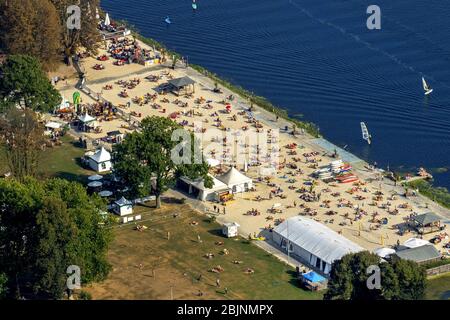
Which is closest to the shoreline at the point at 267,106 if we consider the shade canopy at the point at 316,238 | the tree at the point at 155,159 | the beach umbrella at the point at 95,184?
the shade canopy at the point at 316,238

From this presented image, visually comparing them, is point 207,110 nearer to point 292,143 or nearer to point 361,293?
point 292,143

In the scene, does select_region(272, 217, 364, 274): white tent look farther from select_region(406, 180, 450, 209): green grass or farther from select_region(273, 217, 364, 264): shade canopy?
select_region(406, 180, 450, 209): green grass

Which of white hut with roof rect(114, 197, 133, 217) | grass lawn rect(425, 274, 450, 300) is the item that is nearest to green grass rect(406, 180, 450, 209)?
grass lawn rect(425, 274, 450, 300)

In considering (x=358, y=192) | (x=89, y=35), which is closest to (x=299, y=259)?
(x=358, y=192)

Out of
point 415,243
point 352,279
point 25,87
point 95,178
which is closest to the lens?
point 352,279

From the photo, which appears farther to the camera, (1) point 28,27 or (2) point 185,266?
(1) point 28,27

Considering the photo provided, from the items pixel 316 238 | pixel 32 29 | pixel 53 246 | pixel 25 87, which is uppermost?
pixel 32 29

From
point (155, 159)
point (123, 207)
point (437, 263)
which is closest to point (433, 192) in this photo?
point (437, 263)

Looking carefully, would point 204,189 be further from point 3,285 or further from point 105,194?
point 3,285

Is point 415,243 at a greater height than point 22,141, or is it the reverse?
point 22,141
